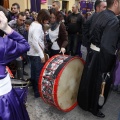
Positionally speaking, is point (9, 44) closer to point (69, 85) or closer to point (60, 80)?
point (60, 80)

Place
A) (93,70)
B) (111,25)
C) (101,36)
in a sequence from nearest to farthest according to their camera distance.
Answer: (111,25), (101,36), (93,70)

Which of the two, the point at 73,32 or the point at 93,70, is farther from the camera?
the point at 73,32

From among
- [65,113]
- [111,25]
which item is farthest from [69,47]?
[111,25]

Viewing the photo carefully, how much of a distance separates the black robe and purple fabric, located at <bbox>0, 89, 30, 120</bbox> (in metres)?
1.23

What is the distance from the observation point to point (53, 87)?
251 cm

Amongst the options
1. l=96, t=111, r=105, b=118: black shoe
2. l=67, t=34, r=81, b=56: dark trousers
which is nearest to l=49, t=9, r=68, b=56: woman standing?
l=96, t=111, r=105, b=118: black shoe

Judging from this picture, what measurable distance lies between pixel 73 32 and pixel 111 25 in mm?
3393

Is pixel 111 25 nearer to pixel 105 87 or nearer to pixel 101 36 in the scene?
pixel 101 36

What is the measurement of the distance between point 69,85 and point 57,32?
1167 millimetres

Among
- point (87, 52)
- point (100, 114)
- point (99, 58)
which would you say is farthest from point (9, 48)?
point (100, 114)

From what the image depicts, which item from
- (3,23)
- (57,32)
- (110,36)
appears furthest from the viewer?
(57,32)

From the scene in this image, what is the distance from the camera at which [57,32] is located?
3.53 meters

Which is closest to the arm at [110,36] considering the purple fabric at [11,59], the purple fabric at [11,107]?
the purple fabric at [11,59]

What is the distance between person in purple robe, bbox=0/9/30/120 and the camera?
1392 millimetres
